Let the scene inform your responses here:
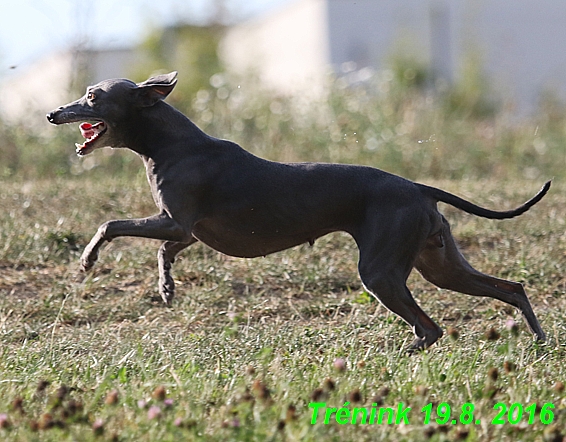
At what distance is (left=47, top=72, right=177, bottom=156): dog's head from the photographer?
501cm

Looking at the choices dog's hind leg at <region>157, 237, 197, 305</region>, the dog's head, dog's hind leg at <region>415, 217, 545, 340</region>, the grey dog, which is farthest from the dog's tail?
the dog's head

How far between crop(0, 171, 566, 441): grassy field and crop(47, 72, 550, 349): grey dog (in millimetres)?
496

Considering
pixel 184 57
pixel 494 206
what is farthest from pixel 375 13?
pixel 494 206

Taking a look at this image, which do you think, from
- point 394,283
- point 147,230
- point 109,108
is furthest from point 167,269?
point 394,283

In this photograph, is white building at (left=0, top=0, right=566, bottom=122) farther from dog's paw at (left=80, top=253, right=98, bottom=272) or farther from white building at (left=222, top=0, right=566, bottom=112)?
dog's paw at (left=80, top=253, right=98, bottom=272)

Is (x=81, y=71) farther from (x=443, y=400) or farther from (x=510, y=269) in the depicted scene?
(x=443, y=400)

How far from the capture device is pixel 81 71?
11633mm

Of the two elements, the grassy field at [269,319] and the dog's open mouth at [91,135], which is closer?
the grassy field at [269,319]

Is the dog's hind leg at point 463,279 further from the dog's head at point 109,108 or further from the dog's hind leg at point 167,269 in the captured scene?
the dog's head at point 109,108

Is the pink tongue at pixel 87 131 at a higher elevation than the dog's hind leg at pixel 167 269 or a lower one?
higher

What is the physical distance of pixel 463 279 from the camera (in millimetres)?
5363

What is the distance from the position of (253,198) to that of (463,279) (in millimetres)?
1302

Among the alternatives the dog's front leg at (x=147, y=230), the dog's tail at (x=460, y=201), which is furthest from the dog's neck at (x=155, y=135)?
the dog's tail at (x=460, y=201)

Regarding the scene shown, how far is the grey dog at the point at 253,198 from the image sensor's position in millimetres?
4938
